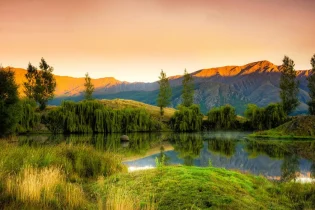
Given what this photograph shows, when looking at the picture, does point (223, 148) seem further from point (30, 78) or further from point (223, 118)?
point (30, 78)

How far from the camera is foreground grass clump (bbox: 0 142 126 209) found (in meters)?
9.24

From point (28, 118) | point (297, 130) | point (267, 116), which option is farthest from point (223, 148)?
point (28, 118)

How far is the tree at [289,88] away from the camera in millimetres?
75438

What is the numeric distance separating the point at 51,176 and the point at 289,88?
7474 cm

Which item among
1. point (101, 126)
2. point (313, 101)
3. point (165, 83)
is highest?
point (165, 83)

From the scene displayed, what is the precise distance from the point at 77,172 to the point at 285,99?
7010 centimetres

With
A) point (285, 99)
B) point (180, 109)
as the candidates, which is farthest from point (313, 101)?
point (180, 109)

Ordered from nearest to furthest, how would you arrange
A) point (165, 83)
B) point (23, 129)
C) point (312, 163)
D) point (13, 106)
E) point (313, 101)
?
point (312, 163)
point (13, 106)
point (23, 129)
point (313, 101)
point (165, 83)

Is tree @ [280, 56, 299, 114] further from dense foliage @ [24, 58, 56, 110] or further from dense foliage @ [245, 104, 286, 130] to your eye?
dense foliage @ [24, 58, 56, 110]

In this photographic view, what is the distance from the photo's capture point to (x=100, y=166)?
1697cm

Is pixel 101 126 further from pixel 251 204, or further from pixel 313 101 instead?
pixel 251 204

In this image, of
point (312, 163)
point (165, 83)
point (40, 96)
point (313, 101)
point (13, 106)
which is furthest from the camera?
point (165, 83)

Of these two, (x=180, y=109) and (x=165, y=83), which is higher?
(x=165, y=83)

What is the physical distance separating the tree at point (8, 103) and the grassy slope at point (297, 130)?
40801 millimetres
